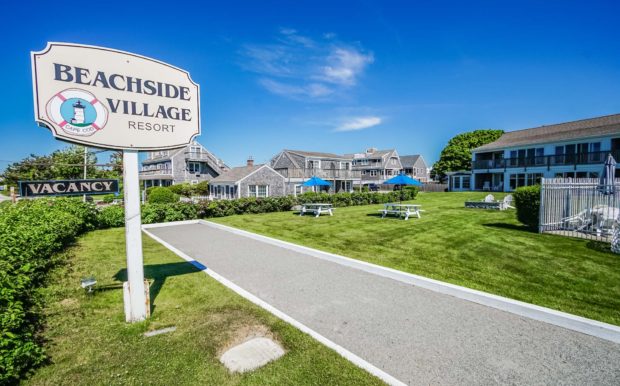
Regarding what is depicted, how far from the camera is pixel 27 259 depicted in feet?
18.1

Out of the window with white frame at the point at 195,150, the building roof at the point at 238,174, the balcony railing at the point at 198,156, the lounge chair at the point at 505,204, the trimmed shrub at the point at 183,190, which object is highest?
the window with white frame at the point at 195,150

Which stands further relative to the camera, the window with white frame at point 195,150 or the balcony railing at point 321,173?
the window with white frame at point 195,150

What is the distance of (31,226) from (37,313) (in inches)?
155

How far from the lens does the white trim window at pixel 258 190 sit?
111 feet

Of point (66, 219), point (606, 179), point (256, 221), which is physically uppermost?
point (606, 179)

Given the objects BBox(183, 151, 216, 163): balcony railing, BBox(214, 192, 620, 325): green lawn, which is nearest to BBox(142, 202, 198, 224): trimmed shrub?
BBox(214, 192, 620, 325): green lawn

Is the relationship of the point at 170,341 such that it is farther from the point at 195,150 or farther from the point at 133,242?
the point at 195,150

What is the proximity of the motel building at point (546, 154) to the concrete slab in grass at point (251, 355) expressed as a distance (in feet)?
122

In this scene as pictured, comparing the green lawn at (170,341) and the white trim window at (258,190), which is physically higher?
the white trim window at (258,190)

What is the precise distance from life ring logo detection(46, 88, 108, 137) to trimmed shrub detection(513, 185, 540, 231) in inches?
585

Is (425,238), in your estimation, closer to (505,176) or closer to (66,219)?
(66,219)

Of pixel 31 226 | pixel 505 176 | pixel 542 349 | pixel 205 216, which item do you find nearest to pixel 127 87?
pixel 31 226

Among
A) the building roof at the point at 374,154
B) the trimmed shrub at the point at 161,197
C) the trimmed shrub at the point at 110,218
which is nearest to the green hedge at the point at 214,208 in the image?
the trimmed shrub at the point at 110,218

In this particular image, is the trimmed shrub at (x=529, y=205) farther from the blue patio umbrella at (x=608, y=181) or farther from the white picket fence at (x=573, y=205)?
the blue patio umbrella at (x=608, y=181)
